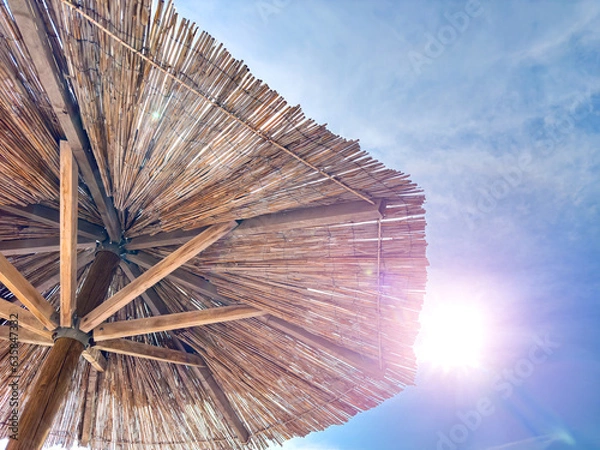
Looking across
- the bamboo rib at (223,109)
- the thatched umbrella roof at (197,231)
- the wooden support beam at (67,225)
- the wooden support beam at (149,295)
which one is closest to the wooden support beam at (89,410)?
the thatched umbrella roof at (197,231)

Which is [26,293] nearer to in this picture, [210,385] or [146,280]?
[146,280]

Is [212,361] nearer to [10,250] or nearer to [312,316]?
[312,316]

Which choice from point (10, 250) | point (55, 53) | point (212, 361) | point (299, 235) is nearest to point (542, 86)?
point (299, 235)

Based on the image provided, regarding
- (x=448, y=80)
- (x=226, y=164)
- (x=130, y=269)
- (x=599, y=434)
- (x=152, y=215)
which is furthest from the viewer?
(x=599, y=434)

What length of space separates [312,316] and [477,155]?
13.5 feet

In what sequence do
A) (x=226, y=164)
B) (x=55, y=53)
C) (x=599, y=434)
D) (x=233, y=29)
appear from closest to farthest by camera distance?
(x=55, y=53), (x=226, y=164), (x=233, y=29), (x=599, y=434)

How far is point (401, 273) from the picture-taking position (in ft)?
9.93

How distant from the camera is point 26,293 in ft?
8.71

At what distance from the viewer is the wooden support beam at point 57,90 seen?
6.91ft

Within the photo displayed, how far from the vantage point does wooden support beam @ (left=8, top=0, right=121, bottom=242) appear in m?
2.11

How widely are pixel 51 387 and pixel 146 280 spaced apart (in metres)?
0.84

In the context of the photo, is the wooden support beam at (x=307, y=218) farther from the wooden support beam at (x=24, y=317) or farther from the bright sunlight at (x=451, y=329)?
the bright sunlight at (x=451, y=329)

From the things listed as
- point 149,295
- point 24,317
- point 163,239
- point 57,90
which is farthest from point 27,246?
point 57,90

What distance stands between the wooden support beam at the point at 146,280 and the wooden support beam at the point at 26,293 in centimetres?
21
